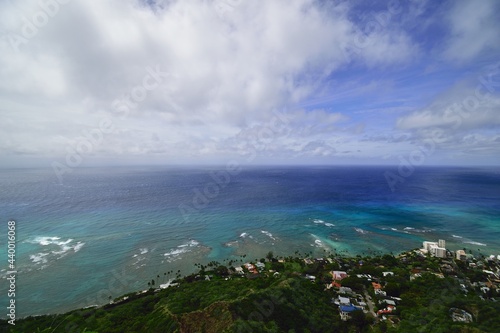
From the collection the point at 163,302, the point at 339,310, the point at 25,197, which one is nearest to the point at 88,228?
the point at 163,302

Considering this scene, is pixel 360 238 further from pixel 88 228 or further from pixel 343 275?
pixel 88 228

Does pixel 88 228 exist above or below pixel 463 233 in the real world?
above

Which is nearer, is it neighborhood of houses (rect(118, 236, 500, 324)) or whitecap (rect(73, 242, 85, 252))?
neighborhood of houses (rect(118, 236, 500, 324))

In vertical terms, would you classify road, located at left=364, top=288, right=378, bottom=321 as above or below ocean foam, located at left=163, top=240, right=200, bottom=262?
below

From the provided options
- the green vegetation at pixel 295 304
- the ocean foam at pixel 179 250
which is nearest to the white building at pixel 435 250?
the green vegetation at pixel 295 304

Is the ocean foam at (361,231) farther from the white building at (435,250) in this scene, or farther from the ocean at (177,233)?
the white building at (435,250)

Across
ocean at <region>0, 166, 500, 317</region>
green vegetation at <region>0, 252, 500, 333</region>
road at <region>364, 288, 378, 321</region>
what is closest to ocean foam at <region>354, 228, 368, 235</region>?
ocean at <region>0, 166, 500, 317</region>

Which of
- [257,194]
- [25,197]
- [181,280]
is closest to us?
[181,280]

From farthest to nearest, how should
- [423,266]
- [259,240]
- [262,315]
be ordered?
1. [259,240]
2. [423,266]
3. [262,315]

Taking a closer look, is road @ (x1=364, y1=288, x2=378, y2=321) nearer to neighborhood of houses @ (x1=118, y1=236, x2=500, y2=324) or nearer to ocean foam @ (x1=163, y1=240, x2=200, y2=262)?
neighborhood of houses @ (x1=118, y1=236, x2=500, y2=324)
